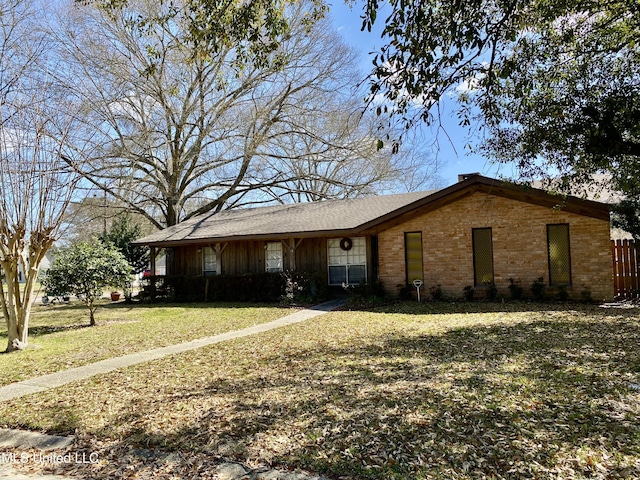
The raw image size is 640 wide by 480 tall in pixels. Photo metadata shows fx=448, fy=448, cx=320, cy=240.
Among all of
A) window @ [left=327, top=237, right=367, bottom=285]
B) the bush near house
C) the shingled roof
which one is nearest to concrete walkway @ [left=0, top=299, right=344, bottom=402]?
the bush near house

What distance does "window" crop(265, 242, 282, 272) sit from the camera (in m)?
18.7

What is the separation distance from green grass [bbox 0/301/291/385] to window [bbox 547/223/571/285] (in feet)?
26.1

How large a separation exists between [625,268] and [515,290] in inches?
120

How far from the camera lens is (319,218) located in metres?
17.9

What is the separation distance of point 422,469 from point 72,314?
15.2m

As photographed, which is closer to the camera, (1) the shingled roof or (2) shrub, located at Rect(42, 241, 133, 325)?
(2) shrub, located at Rect(42, 241, 133, 325)

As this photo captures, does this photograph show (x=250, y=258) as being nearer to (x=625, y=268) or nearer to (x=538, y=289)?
(x=538, y=289)

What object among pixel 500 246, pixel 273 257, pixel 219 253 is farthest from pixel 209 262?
pixel 500 246

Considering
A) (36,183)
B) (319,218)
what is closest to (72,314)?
(36,183)

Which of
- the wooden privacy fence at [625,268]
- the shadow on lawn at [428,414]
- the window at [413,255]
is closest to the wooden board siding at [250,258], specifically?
the window at [413,255]

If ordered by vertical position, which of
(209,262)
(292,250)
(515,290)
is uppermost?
(292,250)

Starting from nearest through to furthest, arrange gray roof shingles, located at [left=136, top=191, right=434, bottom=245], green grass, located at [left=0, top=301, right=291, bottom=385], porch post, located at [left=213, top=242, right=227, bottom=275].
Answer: green grass, located at [left=0, top=301, right=291, bottom=385] → gray roof shingles, located at [left=136, top=191, right=434, bottom=245] → porch post, located at [left=213, top=242, right=227, bottom=275]

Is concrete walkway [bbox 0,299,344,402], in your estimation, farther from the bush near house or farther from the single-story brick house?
the single-story brick house

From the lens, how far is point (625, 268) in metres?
12.8
